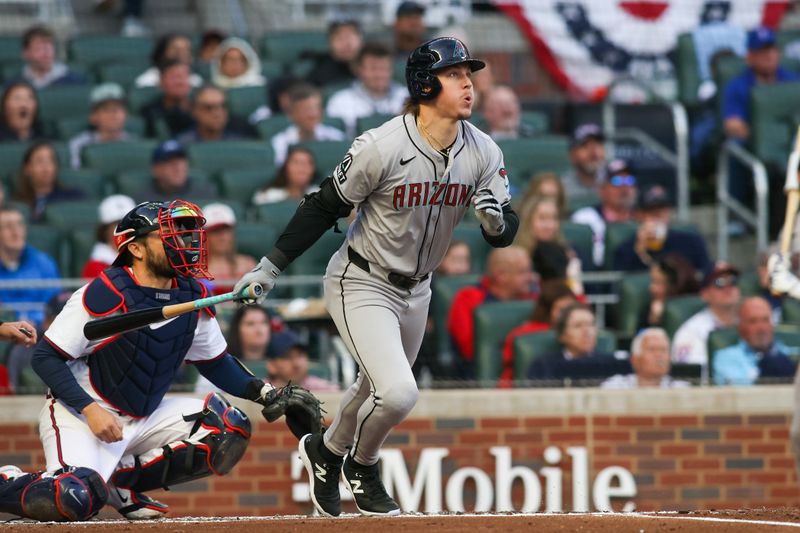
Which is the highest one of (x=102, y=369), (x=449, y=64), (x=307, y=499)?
(x=449, y=64)

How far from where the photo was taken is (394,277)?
5.77 metres

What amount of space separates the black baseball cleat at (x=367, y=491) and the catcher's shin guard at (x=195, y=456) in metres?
0.47

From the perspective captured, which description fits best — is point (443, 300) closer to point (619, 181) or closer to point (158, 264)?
point (619, 181)

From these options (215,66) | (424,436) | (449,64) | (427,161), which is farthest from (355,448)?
(215,66)

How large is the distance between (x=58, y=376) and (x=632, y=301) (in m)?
4.46

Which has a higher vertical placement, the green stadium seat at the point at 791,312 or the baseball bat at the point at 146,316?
the green stadium seat at the point at 791,312

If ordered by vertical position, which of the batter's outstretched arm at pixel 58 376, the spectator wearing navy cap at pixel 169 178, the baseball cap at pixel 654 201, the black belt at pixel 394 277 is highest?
the spectator wearing navy cap at pixel 169 178

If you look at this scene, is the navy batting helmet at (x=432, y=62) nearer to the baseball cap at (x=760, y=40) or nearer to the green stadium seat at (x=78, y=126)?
the green stadium seat at (x=78, y=126)

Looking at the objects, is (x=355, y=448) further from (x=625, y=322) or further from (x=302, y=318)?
(x=625, y=322)

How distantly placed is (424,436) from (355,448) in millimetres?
2226

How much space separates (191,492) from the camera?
814 centimetres

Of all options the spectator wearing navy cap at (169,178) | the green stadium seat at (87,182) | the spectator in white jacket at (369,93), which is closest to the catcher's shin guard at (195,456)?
the spectator wearing navy cap at (169,178)

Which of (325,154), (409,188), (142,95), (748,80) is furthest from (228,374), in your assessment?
(748,80)

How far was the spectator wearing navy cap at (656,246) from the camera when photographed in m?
9.52
